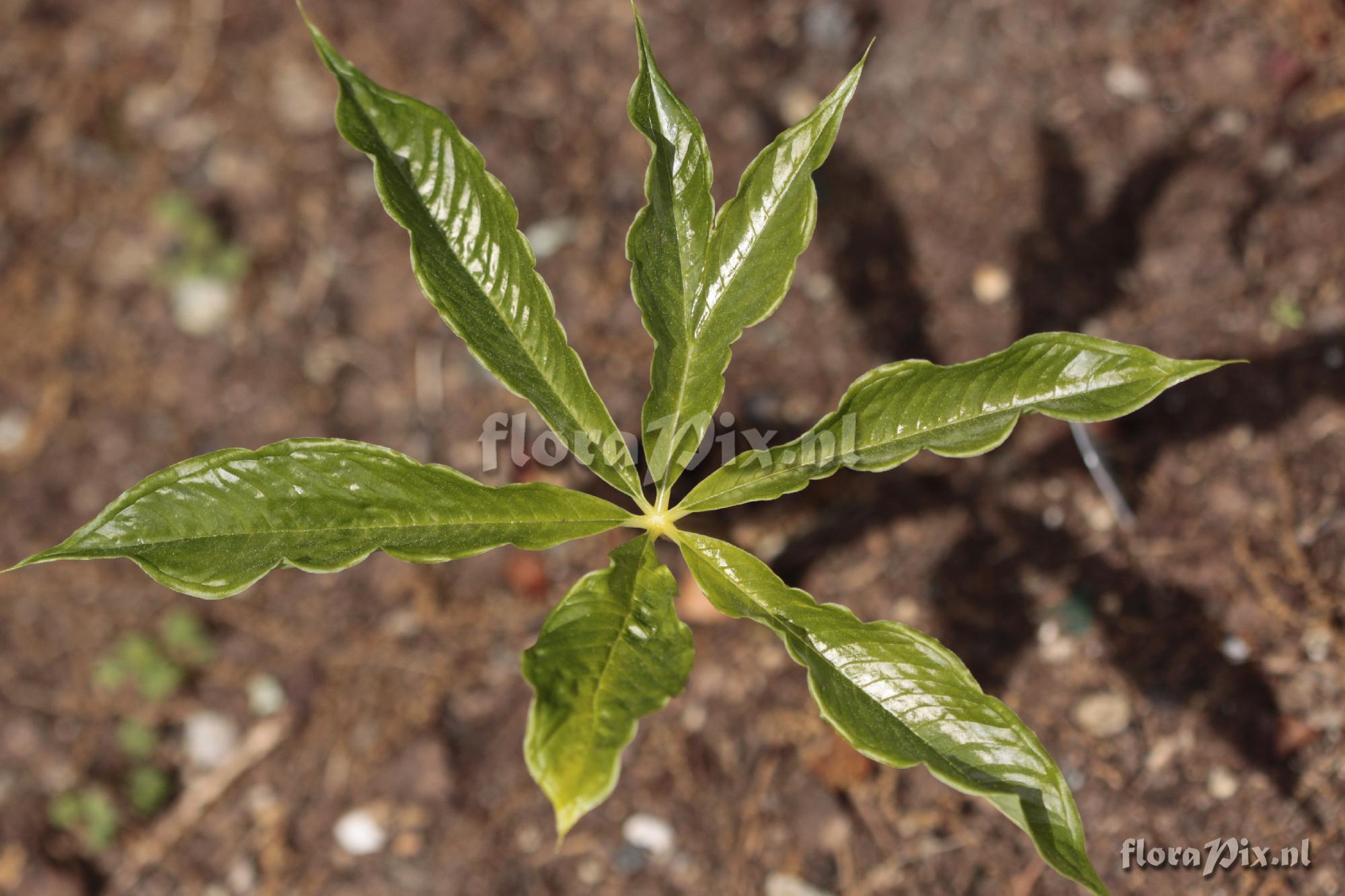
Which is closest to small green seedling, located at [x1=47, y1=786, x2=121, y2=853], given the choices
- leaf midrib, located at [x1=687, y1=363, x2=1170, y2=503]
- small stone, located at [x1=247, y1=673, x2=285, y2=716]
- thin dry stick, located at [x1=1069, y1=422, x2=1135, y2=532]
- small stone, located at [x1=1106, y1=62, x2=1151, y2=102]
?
small stone, located at [x1=247, y1=673, x2=285, y2=716]

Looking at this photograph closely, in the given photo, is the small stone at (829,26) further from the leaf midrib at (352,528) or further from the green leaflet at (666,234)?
the leaf midrib at (352,528)

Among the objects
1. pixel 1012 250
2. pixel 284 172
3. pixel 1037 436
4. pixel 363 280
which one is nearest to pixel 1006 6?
pixel 1012 250

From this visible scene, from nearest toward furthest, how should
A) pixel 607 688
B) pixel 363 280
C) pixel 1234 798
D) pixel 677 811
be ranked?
pixel 607 688
pixel 1234 798
pixel 677 811
pixel 363 280

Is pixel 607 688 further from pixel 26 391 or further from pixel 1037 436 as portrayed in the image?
pixel 26 391

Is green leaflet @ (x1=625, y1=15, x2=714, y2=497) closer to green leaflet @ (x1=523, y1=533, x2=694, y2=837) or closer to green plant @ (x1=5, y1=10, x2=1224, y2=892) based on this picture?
green plant @ (x1=5, y1=10, x2=1224, y2=892)

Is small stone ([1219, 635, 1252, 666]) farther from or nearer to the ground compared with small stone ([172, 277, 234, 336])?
nearer to the ground

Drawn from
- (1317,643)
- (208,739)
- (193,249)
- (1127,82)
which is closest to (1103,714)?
(1317,643)

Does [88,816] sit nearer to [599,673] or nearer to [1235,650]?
[599,673]
